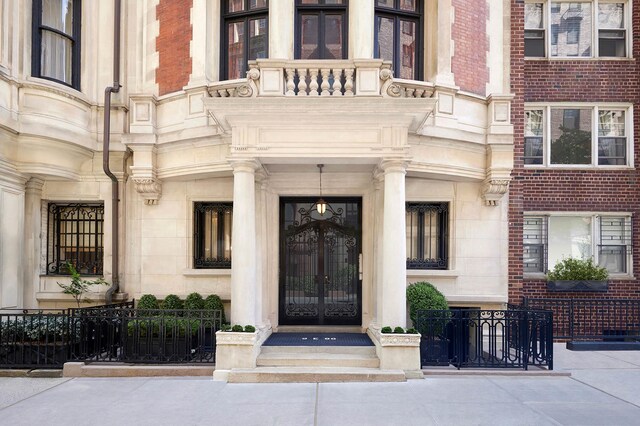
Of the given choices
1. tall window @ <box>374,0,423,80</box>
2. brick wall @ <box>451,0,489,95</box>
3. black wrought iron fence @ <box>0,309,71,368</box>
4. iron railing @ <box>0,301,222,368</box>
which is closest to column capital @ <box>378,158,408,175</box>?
tall window @ <box>374,0,423,80</box>

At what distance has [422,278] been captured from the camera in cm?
1091

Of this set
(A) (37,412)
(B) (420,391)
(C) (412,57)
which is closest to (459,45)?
(C) (412,57)

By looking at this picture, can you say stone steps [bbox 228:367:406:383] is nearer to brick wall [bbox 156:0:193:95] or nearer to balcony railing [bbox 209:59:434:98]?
balcony railing [bbox 209:59:434:98]

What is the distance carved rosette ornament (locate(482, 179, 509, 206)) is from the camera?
10641 mm

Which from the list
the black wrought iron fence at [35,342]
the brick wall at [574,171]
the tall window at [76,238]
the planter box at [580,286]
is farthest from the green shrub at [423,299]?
the tall window at [76,238]

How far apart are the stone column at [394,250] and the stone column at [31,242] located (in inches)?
322

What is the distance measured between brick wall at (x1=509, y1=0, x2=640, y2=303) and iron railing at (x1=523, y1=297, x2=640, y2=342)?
1.02 feet

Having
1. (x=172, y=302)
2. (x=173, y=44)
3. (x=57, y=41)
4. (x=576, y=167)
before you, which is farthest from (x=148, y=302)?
(x=576, y=167)

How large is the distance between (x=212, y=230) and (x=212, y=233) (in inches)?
2.9

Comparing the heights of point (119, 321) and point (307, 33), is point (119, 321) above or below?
below

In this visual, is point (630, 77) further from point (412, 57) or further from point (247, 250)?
point (247, 250)

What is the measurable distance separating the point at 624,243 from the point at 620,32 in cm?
567

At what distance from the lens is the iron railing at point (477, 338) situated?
345 inches

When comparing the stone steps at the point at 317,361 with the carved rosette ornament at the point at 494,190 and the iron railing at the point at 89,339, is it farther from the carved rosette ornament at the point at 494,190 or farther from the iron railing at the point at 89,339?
the carved rosette ornament at the point at 494,190
